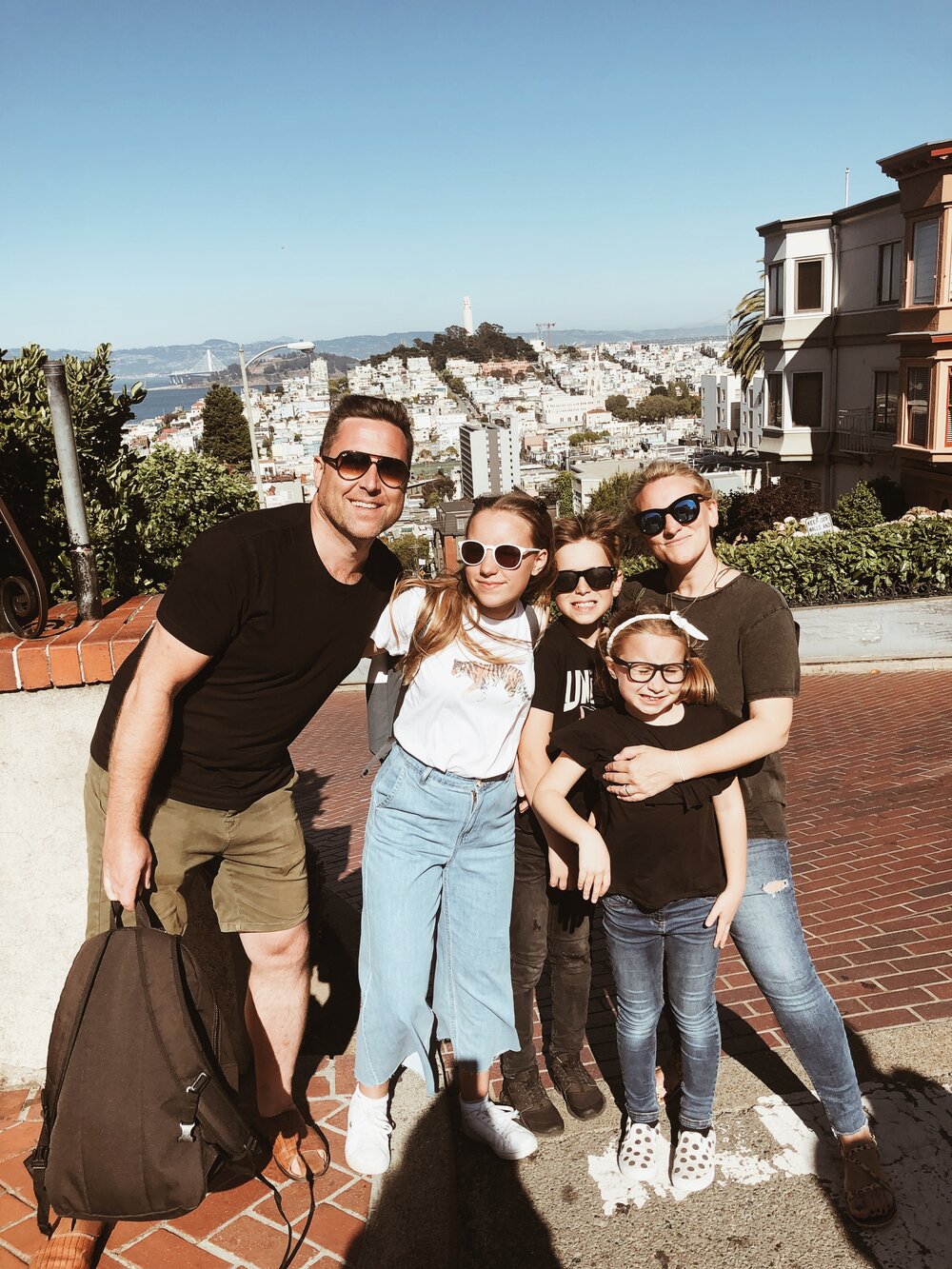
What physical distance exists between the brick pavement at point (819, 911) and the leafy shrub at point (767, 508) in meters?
14.9

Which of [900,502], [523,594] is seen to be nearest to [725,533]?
[900,502]

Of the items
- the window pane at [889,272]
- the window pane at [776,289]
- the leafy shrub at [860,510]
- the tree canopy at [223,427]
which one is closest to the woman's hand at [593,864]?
the leafy shrub at [860,510]

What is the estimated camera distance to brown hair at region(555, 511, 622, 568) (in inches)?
107

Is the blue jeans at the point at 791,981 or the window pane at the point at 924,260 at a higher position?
the window pane at the point at 924,260

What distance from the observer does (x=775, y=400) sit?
29.1 m

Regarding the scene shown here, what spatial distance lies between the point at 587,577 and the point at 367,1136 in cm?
174

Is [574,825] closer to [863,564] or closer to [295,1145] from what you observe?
[295,1145]

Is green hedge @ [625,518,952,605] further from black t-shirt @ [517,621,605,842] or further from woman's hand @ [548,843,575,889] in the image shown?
woman's hand @ [548,843,575,889]

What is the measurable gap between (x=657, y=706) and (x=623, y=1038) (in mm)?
965

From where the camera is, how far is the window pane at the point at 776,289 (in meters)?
27.5

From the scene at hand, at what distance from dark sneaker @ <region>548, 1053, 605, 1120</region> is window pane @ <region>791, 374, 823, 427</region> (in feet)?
91.4

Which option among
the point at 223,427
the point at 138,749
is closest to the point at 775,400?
the point at 138,749

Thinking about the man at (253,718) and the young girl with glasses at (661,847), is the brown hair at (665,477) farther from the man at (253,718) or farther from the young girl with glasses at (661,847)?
the man at (253,718)

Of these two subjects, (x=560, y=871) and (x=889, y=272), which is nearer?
(x=560, y=871)
